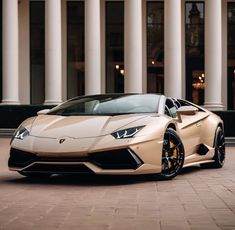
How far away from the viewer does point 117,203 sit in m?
6.09

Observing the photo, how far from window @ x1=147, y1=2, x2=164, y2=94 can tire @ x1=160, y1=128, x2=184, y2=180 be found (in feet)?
81.7

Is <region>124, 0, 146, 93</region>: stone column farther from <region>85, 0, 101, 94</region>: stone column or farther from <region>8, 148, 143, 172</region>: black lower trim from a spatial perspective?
<region>8, 148, 143, 172</region>: black lower trim

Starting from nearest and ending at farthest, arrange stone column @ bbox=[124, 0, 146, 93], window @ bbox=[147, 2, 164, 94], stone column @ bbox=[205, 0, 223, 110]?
stone column @ bbox=[124, 0, 146, 93]
stone column @ bbox=[205, 0, 223, 110]
window @ bbox=[147, 2, 164, 94]

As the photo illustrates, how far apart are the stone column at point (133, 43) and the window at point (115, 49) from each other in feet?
16.3

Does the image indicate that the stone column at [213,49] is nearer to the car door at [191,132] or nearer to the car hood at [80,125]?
the car door at [191,132]

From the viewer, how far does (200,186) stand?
7641 millimetres

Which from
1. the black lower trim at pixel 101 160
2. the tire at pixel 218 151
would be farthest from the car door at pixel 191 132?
the black lower trim at pixel 101 160

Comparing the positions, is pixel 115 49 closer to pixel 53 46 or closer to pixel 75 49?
pixel 75 49

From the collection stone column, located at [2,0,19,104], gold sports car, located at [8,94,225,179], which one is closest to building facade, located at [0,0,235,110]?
stone column, located at [2,0,19,104]

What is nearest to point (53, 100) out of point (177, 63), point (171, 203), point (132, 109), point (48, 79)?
point (48, 79)

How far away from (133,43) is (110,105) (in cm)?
1927

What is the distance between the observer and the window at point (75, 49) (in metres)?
32.9

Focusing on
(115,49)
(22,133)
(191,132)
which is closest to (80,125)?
(22,133)

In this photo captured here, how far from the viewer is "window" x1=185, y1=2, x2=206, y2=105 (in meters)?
33.2
